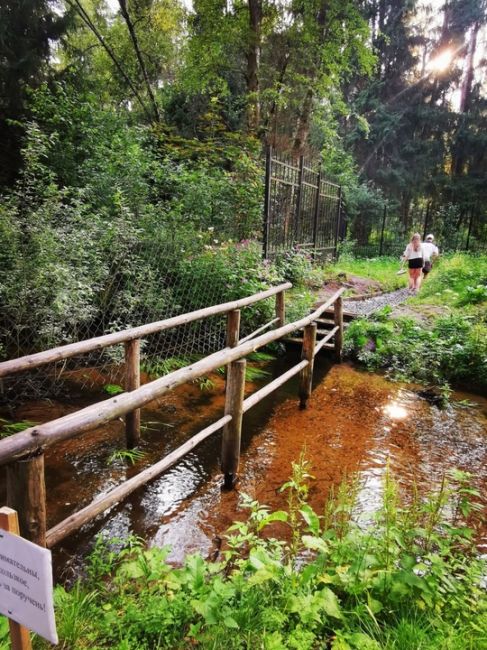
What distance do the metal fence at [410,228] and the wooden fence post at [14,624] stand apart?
20397 mm

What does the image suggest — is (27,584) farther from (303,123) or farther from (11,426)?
(303,123)

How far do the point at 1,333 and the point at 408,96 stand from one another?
1016 inches

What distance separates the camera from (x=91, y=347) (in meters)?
3.42

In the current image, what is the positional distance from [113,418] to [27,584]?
119cm

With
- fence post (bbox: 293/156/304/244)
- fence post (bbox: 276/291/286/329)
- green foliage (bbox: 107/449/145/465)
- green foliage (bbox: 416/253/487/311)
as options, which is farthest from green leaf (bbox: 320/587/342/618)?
fence post (bbox: 293/156/304/244)

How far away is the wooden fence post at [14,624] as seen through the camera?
1.17 m

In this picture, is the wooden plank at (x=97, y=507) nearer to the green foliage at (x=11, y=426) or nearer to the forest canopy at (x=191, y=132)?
the green foliage at (x=11, y=426)

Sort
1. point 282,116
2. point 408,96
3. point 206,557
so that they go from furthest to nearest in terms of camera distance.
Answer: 1. point 408,96
2. point 282,116
3. point 206,557

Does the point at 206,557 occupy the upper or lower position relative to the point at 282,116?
lower

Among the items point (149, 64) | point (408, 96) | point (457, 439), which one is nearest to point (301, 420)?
point (457, 439)

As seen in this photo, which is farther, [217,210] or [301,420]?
[217,210]

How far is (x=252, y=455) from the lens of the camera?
425 cm

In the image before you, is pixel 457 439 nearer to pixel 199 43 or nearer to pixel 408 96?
pixel 199 43

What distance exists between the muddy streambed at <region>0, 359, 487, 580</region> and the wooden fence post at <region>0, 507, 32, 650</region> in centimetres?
158
